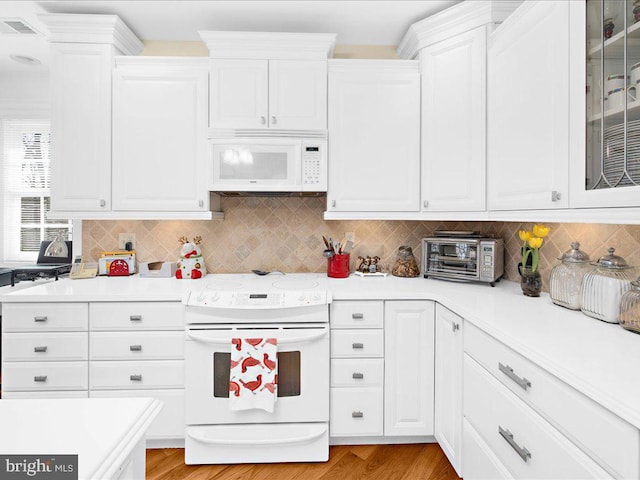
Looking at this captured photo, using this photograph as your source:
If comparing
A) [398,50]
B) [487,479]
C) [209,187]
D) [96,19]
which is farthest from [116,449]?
[398,50]

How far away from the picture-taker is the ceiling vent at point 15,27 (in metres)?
2.54

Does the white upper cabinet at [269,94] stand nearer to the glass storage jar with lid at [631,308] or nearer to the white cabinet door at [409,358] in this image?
the white cabinet door at [409,358]

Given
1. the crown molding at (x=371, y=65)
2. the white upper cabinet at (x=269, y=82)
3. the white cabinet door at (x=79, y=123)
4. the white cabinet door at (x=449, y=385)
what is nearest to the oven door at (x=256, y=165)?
the white upper cabinet at (x=269, y=82)

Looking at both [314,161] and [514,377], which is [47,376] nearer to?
[314,161]

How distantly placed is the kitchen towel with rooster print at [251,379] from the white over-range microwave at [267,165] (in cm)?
100

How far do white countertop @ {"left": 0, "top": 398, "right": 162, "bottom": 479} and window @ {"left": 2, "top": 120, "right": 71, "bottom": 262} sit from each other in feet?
12.8

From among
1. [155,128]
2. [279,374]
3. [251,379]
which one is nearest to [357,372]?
[279,374]

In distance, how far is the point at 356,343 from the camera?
2113mm

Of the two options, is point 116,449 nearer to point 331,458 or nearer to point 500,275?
point 331,458

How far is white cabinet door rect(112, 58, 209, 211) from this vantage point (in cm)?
237

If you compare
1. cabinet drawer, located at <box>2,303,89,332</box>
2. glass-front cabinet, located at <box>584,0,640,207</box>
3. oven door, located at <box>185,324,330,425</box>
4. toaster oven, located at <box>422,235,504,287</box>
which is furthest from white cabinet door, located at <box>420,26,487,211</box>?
cabinet drawer, located at <box>2,303,89,332</box>

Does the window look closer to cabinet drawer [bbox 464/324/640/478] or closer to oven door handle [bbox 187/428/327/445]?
oven door handle [bbox 187/428/327/445]

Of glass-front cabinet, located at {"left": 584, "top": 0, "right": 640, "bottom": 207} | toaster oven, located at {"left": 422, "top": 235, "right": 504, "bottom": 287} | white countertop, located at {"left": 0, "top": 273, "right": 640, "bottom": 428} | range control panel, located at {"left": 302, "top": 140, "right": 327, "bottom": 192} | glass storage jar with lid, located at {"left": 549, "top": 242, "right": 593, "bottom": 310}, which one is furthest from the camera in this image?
range control panel, located at {"left": 302, "top": 140, "right": 327, "bottom": 192}

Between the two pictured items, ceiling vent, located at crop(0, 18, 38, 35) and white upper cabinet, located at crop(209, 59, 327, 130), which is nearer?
white upper cabinet, located at crop(209, 59, 327, 130)
